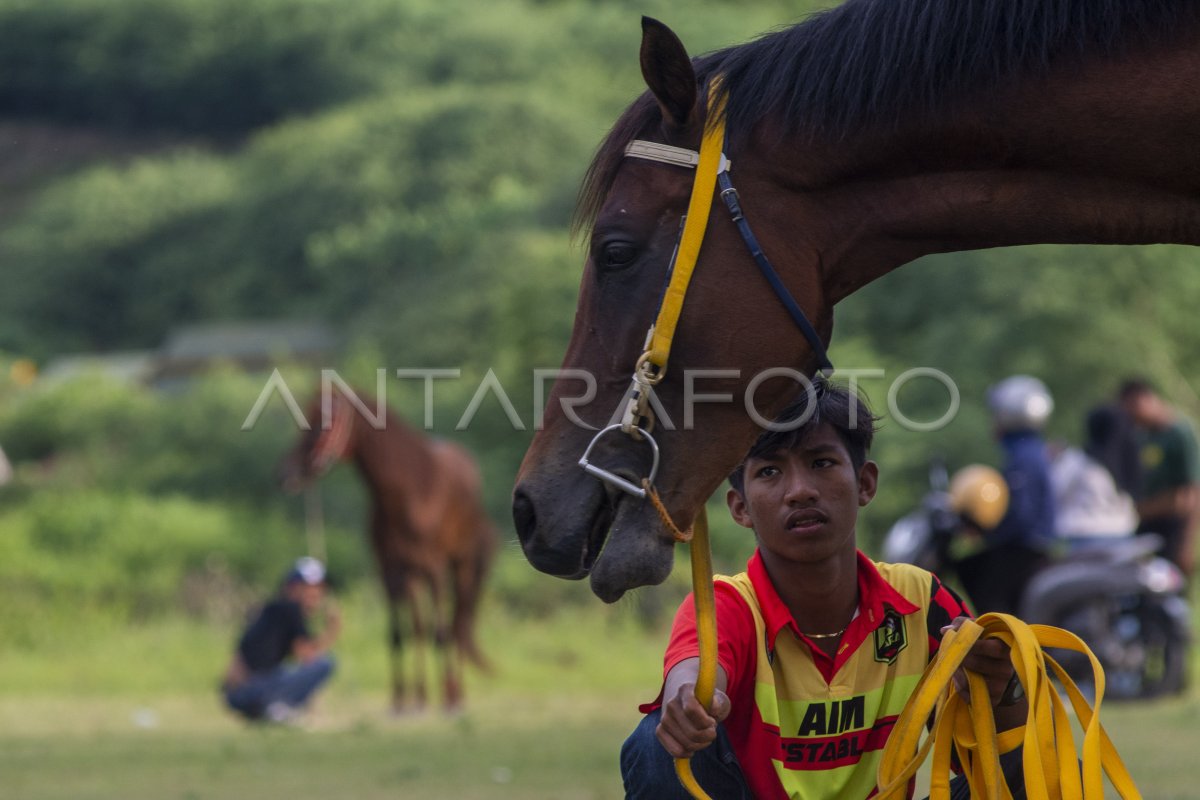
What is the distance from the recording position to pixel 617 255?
2734 millimetres

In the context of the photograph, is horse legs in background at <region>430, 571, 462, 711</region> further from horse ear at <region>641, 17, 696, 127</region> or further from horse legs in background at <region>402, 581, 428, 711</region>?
horse ear at <region>641, 17, 696, 127</region>

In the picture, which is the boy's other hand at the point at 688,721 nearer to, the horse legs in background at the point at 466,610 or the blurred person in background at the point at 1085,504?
the blurred person in background at the point at 1085,504

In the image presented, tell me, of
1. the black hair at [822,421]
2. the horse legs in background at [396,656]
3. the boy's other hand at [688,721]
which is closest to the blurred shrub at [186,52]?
the horse legs in background at [396,656]

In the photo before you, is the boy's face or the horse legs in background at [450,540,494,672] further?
the horse legs in background at [450,540,494,672]

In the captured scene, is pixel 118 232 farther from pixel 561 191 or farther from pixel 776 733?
pixel 776 733

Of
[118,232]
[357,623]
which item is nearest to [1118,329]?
[357,623]

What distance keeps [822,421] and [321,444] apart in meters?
9.30

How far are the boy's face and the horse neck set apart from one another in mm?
339

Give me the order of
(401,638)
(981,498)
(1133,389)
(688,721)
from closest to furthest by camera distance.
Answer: (688,721), (981,498), (1133,389), (401,638)

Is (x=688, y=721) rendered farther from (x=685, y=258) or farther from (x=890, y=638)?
(x=685, y=258)

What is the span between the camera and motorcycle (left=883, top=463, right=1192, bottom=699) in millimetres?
8883

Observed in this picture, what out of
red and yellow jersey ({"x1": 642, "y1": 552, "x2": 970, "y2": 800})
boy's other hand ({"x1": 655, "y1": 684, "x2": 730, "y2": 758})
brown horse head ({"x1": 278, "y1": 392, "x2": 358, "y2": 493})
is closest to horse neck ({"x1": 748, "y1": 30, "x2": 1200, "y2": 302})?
red and yellow jersey ({"x1": 642, "y1": 552, "x2": 970, "y2": 800})

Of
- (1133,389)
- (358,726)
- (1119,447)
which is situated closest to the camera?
→ (358,726)

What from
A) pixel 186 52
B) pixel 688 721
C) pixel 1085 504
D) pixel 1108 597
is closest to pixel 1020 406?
pixel 1085 504
